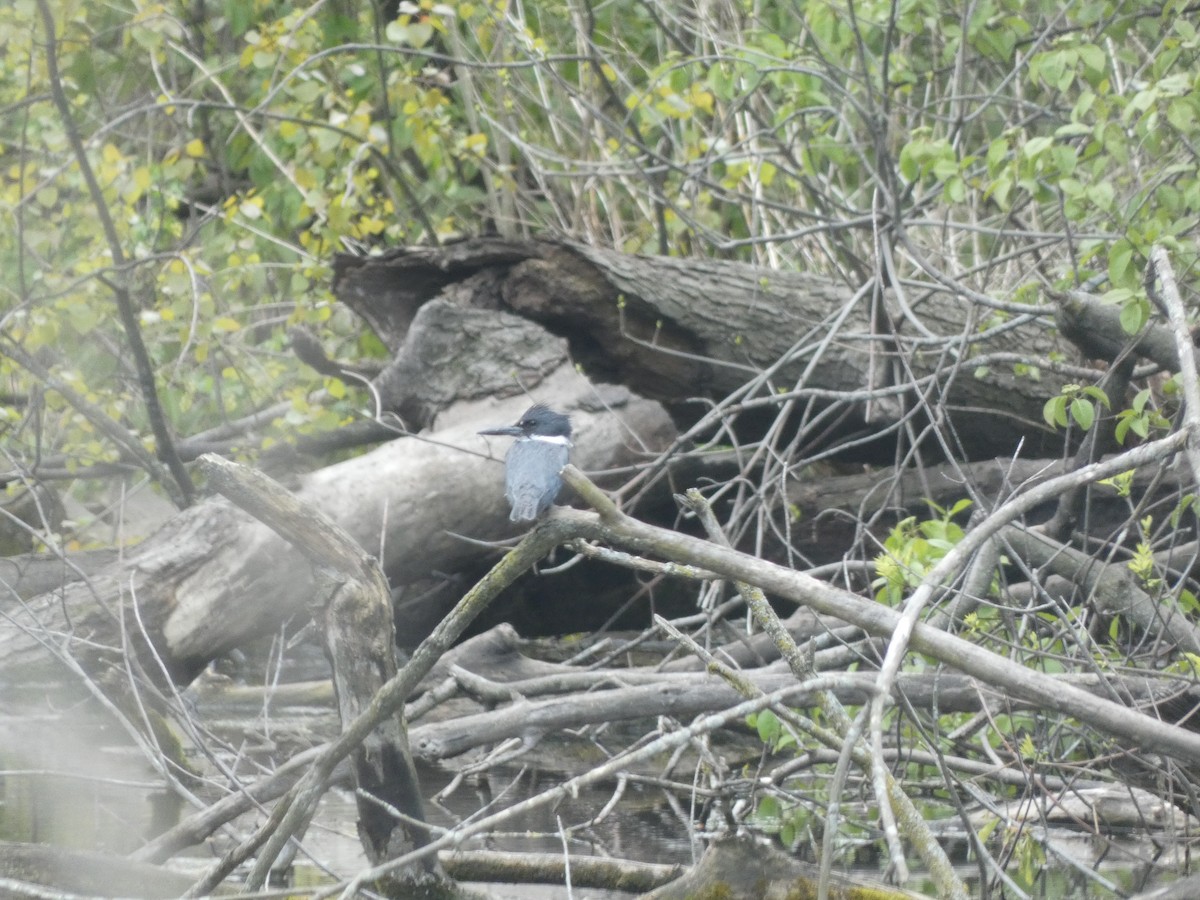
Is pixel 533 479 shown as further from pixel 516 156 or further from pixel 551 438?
pixel 516 156

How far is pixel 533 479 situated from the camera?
355 cm

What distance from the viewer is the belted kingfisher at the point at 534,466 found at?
3.47 m

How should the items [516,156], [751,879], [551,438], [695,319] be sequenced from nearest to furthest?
[751,879] < [551,438] < [695,319] < [516,156]

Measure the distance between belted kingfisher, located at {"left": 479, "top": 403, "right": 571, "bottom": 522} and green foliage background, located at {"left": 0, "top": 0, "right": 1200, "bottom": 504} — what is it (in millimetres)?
1227

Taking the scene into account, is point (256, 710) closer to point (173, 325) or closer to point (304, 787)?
point (173, 325)

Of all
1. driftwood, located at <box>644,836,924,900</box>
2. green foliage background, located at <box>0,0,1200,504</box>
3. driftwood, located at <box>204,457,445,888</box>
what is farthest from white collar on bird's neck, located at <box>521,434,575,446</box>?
driftwood, located at <box>644,836,924,900</box>

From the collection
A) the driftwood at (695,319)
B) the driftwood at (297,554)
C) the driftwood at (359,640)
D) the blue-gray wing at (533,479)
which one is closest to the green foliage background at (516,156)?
the driftwood at (695,319)

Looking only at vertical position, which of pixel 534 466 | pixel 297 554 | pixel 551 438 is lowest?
pixel 297 554

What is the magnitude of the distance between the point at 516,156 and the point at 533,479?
4509 mm

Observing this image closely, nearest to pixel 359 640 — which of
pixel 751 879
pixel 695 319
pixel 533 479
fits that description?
pixel 751 879

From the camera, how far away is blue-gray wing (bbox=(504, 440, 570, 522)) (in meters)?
3.46

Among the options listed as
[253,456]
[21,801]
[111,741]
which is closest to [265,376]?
[253,456]

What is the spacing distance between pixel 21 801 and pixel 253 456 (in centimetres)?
190

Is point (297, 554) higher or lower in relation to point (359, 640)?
lower
